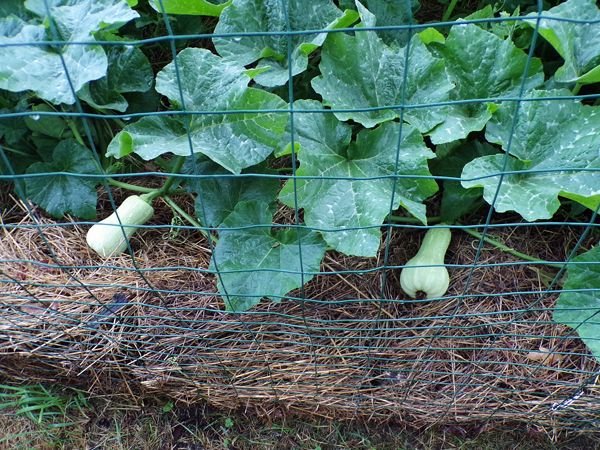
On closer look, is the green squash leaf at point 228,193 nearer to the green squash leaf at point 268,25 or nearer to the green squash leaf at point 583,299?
the green squash leaf at point 268,25

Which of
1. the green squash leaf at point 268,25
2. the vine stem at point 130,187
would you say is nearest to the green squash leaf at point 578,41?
the green squash leaf at point 268,25

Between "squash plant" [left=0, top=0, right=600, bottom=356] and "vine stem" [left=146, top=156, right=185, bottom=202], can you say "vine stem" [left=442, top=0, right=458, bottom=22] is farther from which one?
"vine stem" [left=146, top=156, right=185, bottom=202]

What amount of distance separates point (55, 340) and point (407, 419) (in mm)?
1106

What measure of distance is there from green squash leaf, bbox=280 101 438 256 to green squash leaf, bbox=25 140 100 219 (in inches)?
25.3

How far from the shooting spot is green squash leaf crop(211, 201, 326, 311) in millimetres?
1588

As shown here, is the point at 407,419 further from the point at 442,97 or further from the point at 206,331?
the point at 442,97

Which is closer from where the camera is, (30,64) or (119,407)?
(30,64)

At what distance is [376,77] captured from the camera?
1623 mm

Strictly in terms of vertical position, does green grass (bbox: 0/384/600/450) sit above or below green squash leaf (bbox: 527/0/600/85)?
below

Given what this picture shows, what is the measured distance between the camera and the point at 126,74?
1801 mm

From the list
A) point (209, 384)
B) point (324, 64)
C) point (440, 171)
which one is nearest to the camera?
point (324, 64)

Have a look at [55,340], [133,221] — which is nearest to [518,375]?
[133,221]

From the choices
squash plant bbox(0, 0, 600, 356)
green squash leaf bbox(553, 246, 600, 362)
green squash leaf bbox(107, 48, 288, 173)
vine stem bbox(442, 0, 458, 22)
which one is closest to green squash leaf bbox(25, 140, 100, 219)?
squash plant bbox(0, 0, 600, 356)

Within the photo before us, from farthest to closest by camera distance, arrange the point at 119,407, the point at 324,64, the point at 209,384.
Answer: the point at 119,407
the point at 209,384
the point at 324,64
